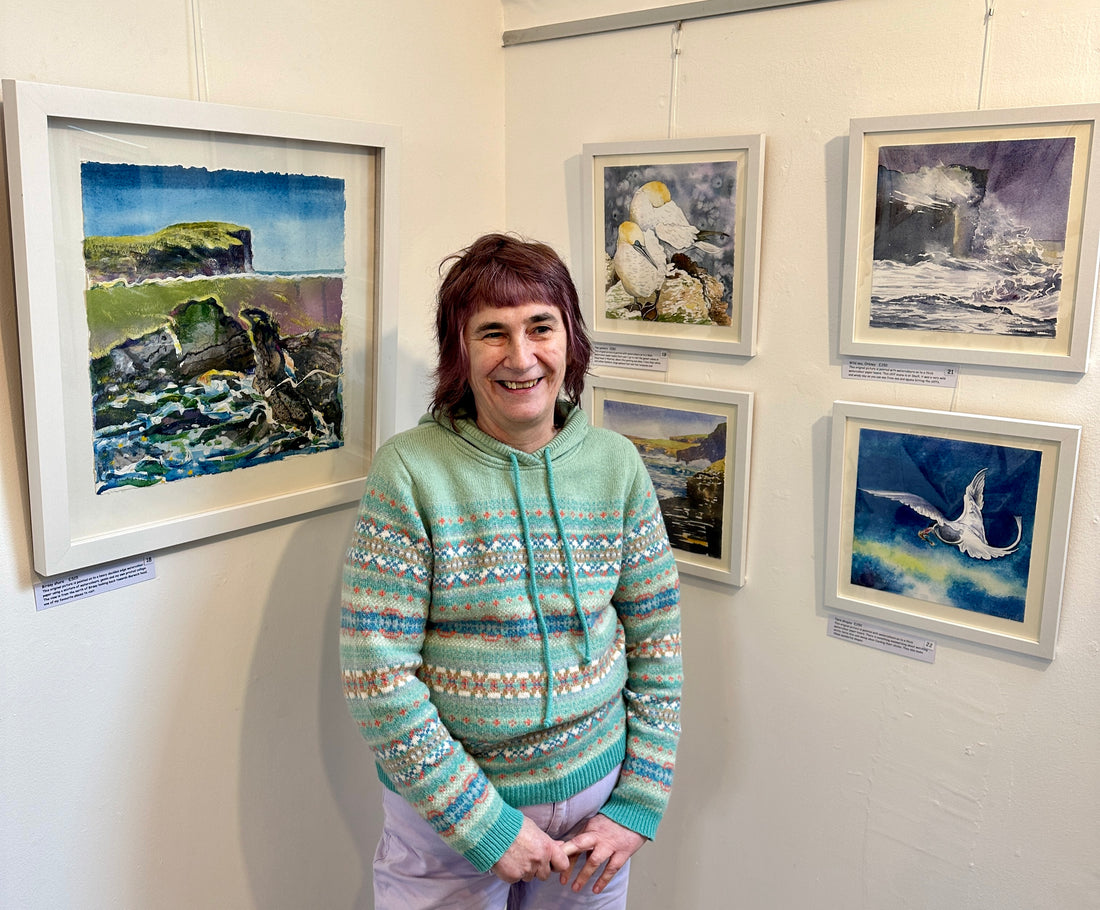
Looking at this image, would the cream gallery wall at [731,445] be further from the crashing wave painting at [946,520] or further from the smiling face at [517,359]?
the smiling face at [517,359]

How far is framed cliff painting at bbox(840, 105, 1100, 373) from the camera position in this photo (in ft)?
3.96

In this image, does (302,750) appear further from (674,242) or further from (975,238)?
(975,238)

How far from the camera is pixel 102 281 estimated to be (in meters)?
1.17

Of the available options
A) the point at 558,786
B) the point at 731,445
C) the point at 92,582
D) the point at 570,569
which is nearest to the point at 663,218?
the point at 731,445

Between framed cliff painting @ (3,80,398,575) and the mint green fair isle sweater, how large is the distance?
0.28m

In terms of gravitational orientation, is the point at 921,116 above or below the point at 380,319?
above

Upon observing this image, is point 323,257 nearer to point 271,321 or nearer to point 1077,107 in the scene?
point 271,321

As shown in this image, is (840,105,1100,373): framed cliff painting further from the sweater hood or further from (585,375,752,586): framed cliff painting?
the sweater hood

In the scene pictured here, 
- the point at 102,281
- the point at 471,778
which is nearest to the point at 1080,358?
the point at 471,778

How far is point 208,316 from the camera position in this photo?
1.29 metres

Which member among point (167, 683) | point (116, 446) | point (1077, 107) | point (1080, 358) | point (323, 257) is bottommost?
point (167, 683)

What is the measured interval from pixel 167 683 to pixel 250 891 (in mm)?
437

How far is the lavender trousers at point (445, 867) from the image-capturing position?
129 centimetres

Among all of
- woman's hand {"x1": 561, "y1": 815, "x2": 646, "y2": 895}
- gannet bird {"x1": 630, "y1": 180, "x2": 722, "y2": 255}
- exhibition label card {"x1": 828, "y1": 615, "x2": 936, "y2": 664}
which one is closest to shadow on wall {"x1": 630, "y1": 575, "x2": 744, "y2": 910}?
exhibition label card {"x1": 828, "y1": 615, "x2": 936, "y2": 664}
